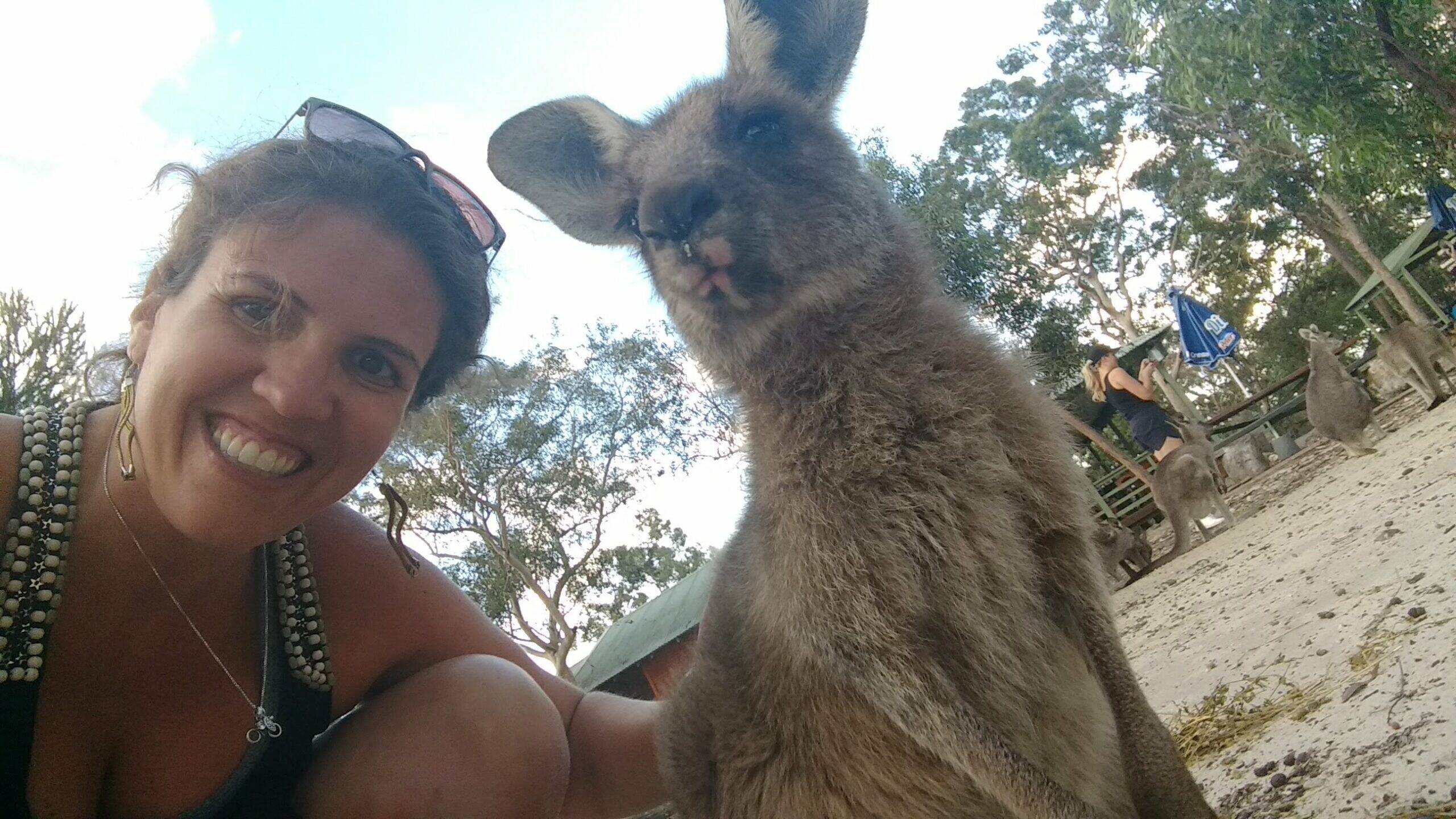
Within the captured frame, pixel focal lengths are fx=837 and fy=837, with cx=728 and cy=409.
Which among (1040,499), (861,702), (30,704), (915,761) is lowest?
(915,761)

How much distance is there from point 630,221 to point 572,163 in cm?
33

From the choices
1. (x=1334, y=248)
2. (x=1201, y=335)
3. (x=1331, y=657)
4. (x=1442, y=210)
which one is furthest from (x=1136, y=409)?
(x=1334, y=248)

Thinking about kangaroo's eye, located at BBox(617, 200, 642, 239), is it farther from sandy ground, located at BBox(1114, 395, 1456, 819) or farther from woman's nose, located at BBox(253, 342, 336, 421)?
sandy ground, located at BBox(1114, 395, 1456, 819)

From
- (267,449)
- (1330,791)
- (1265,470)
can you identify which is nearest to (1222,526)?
(1265,470)

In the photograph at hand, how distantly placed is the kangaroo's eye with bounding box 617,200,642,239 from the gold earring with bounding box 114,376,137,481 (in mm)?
1408

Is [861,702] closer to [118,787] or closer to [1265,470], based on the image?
[118,787]

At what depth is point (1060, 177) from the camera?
22984 millimetres

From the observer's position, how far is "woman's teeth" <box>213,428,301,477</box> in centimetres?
159

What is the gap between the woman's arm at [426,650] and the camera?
220 cm

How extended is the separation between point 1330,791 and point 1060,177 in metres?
23.7

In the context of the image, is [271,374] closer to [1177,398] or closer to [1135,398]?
[1135,398]

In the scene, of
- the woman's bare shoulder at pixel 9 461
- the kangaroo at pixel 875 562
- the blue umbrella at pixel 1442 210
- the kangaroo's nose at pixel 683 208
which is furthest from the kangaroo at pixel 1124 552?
the blue umbrella at pixel 1442 210

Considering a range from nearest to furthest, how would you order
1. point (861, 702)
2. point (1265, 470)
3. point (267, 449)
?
1. point (267, 449)
2. point (861, 702)
3. point (1265, 470)

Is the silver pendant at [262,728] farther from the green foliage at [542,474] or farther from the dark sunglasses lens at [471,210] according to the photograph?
the green foliage at [542,474]
